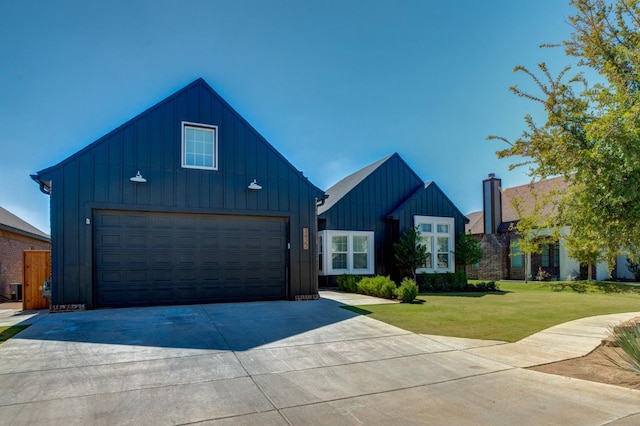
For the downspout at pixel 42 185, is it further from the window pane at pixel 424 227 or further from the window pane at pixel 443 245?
the window pane at pixel 443 245

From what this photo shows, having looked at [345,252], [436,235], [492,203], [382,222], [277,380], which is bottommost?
[277,380]

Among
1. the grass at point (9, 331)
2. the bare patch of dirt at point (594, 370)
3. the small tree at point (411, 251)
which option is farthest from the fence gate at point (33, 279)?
the small tree at point (411, 251)

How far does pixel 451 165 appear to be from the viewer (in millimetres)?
17172

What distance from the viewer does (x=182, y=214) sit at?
1066 centimetres

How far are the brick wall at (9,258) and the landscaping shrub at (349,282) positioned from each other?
13.9m

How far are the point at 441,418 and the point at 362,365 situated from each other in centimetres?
185

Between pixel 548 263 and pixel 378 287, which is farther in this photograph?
pixel 548 263

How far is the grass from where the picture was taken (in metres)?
6.70

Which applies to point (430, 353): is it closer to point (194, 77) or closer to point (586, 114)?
point (586, 114)

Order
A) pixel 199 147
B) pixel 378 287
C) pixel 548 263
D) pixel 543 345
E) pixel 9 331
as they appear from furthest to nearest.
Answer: pixel 548 263 → pixel 378 287 → pixel 199 147 → pixel 9 331 → pixel 543 345

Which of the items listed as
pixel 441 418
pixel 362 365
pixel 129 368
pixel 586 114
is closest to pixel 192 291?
pixel 129 368

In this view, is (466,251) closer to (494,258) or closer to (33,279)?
(494,258)

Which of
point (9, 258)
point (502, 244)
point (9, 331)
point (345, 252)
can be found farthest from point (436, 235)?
point (9, 258)

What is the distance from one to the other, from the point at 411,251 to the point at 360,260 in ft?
7.25
